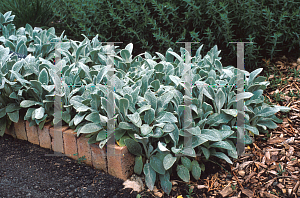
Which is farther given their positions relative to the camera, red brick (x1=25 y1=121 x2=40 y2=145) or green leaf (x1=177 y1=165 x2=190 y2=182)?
red brick (x1=25 y1=121 x2=40 y2=145)

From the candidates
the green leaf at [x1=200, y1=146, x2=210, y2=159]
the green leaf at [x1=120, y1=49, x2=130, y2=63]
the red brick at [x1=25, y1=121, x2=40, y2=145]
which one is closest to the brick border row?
the red brick at [x1=25, y1=121, x2=40, y2=145]

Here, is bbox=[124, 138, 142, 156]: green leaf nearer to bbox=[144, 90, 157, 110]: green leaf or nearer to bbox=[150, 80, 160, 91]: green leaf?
bbox=[144, 90, 157, 110]: green leaf

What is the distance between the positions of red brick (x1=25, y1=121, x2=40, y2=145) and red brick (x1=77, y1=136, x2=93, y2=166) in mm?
460

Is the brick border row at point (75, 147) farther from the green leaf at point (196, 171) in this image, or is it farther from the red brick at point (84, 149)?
the green leaf at point (196, 171)

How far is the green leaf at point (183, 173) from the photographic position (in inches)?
73.1

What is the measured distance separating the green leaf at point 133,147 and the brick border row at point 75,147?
30 mm

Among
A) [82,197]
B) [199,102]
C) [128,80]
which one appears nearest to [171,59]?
[128,80]

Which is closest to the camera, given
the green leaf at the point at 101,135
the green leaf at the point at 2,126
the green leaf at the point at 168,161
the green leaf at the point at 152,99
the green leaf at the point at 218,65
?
the green leaf at the point at 168,161

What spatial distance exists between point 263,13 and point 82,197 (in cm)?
244

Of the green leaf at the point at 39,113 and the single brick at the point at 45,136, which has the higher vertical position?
the green leaf at the point at 39,113

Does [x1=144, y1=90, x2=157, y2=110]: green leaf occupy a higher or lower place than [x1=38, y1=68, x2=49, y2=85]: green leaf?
lower

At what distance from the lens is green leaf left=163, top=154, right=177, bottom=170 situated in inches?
70.5

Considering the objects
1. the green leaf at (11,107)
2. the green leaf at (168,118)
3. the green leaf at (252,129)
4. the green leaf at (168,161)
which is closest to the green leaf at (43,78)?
the green leaf at (11,107)

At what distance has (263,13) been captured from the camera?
2.85 meters
